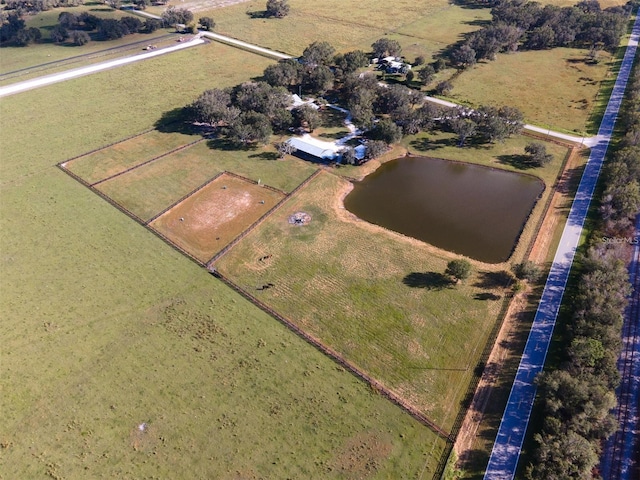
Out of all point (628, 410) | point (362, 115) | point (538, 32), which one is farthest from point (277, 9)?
point (628, 410)

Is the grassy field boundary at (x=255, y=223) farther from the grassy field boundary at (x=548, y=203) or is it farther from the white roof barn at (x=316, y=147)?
the grassy field boundary at (x=548, y=203)

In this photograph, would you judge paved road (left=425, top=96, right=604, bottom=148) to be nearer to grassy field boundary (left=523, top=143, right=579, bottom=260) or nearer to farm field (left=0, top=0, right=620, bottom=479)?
grassy field boundary (left=523, top=143, right=579, bottom=260)

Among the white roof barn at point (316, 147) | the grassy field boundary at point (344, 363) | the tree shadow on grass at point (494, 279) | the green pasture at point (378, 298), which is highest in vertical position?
the white roof barn at point (316, 147)

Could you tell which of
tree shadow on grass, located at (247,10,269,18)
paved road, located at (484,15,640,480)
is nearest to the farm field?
paved road, located at (484,15,640,480)

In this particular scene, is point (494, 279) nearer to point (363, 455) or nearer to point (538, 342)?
point (538, 342)

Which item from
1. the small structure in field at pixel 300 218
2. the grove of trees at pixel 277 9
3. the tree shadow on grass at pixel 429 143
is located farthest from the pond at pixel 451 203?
the grove of trees at pixel 277 9

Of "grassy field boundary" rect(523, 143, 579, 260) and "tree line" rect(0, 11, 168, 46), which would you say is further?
"tree line" rect(0, 11, 168, 46)
